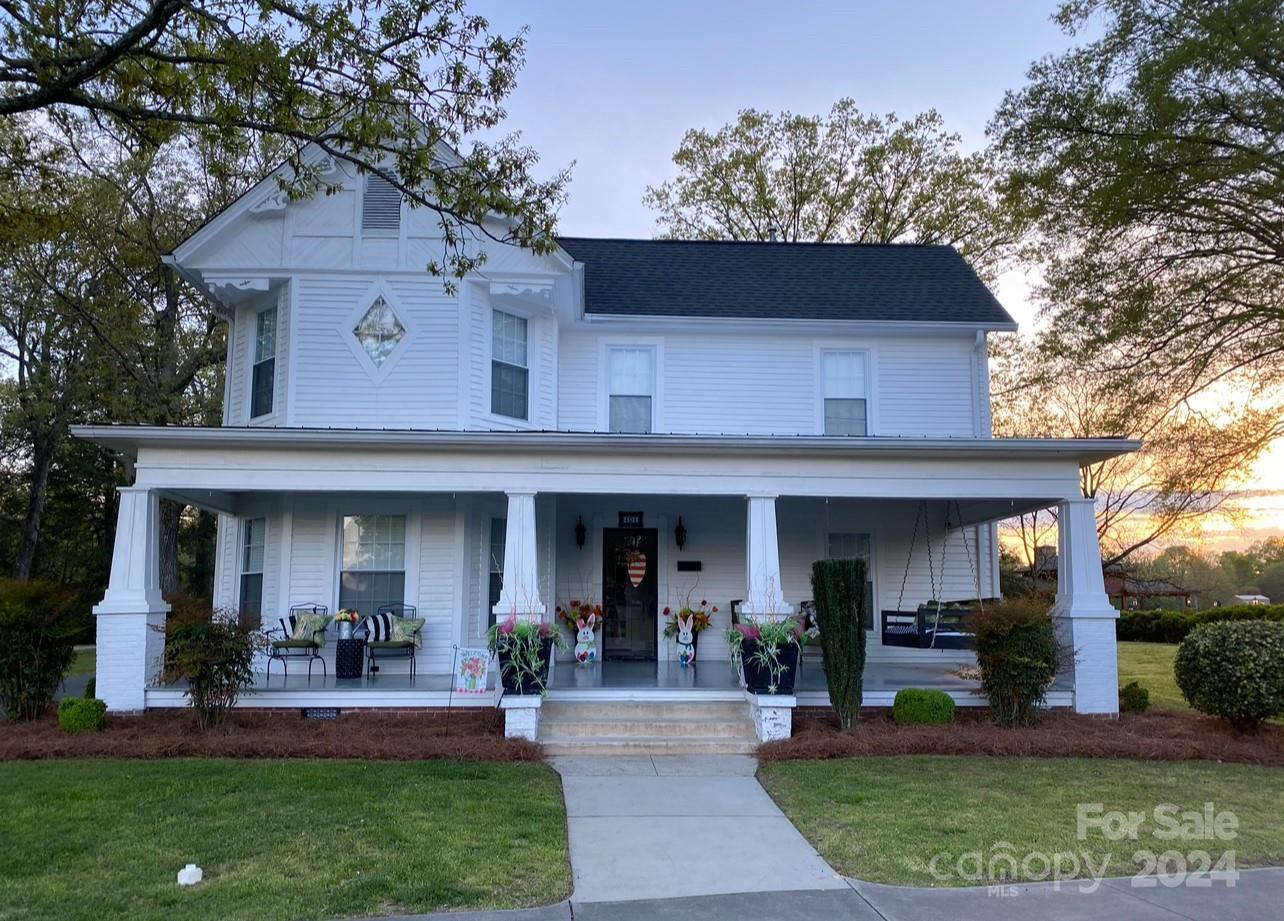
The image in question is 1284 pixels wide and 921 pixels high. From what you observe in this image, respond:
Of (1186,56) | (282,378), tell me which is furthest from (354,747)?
(1186,56)

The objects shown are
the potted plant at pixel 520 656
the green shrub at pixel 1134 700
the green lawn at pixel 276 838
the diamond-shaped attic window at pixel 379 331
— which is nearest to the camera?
the green lawn at pixel 276 838

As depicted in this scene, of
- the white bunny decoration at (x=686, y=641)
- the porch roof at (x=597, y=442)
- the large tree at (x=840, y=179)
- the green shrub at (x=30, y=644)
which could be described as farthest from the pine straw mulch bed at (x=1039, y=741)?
the large tree at (x=840, y=179)

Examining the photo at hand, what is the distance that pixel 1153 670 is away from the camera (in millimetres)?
17703

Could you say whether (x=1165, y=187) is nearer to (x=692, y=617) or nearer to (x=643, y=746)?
(x=692, y=617)

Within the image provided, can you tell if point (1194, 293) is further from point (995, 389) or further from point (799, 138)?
point (799, 138)

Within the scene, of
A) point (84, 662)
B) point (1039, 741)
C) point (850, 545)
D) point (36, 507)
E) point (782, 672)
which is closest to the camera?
point (1039, 741)

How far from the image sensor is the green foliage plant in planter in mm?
9359

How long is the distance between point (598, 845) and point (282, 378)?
8.23m

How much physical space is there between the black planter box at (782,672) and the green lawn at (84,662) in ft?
38.4

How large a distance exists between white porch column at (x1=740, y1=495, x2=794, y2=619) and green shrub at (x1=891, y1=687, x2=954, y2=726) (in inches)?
61.1

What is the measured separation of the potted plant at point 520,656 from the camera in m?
9.40

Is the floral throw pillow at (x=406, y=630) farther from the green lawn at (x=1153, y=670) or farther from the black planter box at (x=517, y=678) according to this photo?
the green lawn at (x=1153, y=670)

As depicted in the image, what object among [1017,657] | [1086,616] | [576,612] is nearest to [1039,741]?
[1017,657]

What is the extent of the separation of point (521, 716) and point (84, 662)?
15.9 meters
